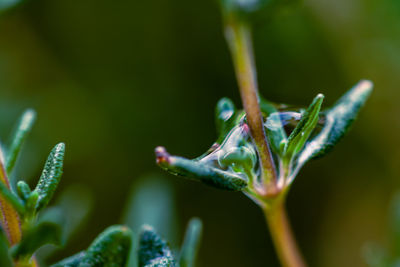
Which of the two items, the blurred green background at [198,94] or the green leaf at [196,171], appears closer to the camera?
the green leaf at [196,171]

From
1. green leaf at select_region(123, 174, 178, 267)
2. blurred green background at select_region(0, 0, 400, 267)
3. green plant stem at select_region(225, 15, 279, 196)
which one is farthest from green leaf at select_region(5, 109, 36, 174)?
blurred green background at select_region(0, 0, 400, 267)

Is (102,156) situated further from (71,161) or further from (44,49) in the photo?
(44,49)

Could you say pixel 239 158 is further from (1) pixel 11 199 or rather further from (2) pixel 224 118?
(1) pixel 11 199

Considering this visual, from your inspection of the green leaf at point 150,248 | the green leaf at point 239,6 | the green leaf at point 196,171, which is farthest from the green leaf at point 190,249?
the green leaf at point 239,6

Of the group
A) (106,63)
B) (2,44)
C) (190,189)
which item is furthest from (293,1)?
(2,44)

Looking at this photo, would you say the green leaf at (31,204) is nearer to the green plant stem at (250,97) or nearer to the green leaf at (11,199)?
the green leaf at (11,199)

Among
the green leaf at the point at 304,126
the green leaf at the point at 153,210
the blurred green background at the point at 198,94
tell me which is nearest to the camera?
the green leaf at the point at 304,126

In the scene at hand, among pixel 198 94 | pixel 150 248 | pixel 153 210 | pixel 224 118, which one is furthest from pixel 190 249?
pixel 198 94
